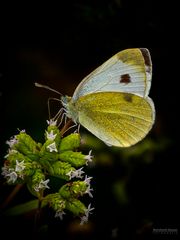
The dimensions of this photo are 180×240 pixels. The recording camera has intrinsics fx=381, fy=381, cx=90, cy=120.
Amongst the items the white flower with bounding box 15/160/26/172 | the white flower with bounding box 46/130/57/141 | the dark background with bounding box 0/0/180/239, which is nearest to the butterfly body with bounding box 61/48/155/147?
the white flower with bounding box 46/130/57/141

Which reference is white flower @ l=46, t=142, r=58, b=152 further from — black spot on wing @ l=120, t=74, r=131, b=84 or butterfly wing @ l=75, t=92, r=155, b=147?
black spot on wing @ l=120, t=74, r=131, b=84

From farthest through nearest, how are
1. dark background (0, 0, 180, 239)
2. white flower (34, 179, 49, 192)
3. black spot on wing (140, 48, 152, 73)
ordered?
dark background (0, 0, 180, 239) < black spot on wing (140, 48, 152, 73) < white flower (34, 179, 49, 192)

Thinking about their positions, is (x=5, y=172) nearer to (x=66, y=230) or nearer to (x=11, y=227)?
(x=11, y=227)

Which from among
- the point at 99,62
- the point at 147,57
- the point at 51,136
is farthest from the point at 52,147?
the point at 99,62

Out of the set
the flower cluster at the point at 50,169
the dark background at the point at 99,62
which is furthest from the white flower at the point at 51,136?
the dark background at the point at 99,62

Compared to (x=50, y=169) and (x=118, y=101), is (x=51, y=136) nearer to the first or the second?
(x=50, y=169)

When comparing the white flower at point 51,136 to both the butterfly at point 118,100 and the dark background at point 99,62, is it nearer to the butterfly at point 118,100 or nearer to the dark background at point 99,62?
the butterfly at point 118,100

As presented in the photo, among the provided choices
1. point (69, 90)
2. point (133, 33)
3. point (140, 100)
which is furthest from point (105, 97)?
point (69, 90)
